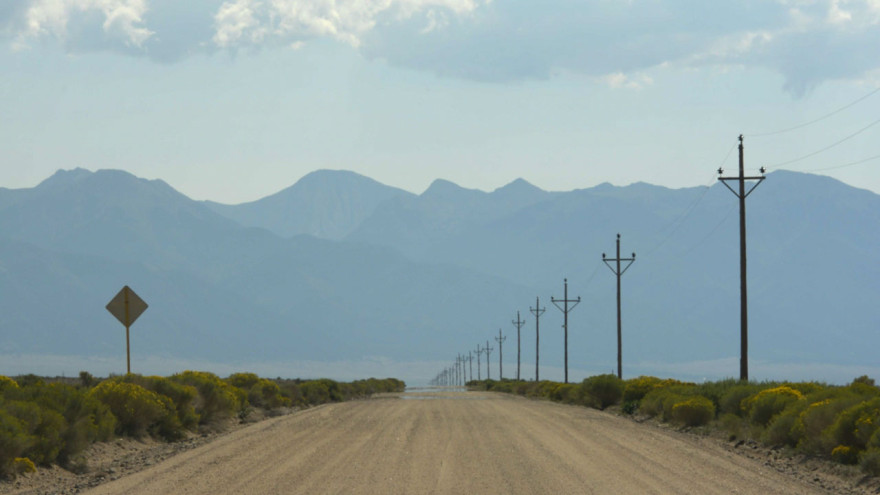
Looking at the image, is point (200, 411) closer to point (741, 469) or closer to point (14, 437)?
point (14, 437)

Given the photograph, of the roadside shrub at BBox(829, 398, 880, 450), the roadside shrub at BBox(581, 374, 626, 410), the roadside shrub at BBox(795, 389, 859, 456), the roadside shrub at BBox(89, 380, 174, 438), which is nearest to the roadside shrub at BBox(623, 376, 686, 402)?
the roadside shrub at BBox(581, 374, 626, 410)

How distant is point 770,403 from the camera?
23484mm

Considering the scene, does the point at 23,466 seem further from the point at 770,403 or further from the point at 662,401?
the point at 662,401

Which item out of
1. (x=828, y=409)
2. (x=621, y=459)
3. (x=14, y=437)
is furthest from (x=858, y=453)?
(x=14, y=437)

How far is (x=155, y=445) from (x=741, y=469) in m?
11.9

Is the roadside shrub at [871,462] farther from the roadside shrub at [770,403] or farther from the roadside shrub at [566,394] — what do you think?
the roadside shrub at [566,394]

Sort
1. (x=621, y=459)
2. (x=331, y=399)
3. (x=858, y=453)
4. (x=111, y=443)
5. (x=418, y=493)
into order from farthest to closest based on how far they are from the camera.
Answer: (x=331, y=399)
(x=111, y=443)
(x=621, y=459)
(x=858, y=453)
(x=418, y=493)

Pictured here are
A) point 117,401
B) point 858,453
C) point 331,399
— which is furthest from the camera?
point 331,399

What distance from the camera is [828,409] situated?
1916 cm

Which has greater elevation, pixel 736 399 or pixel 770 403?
pixel 770 403

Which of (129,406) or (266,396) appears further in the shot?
(266,396)

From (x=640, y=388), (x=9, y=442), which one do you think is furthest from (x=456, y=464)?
(x=640, y=388)

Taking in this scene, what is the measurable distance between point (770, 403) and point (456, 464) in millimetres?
9105

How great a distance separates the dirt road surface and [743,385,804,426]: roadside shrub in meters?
1.31
